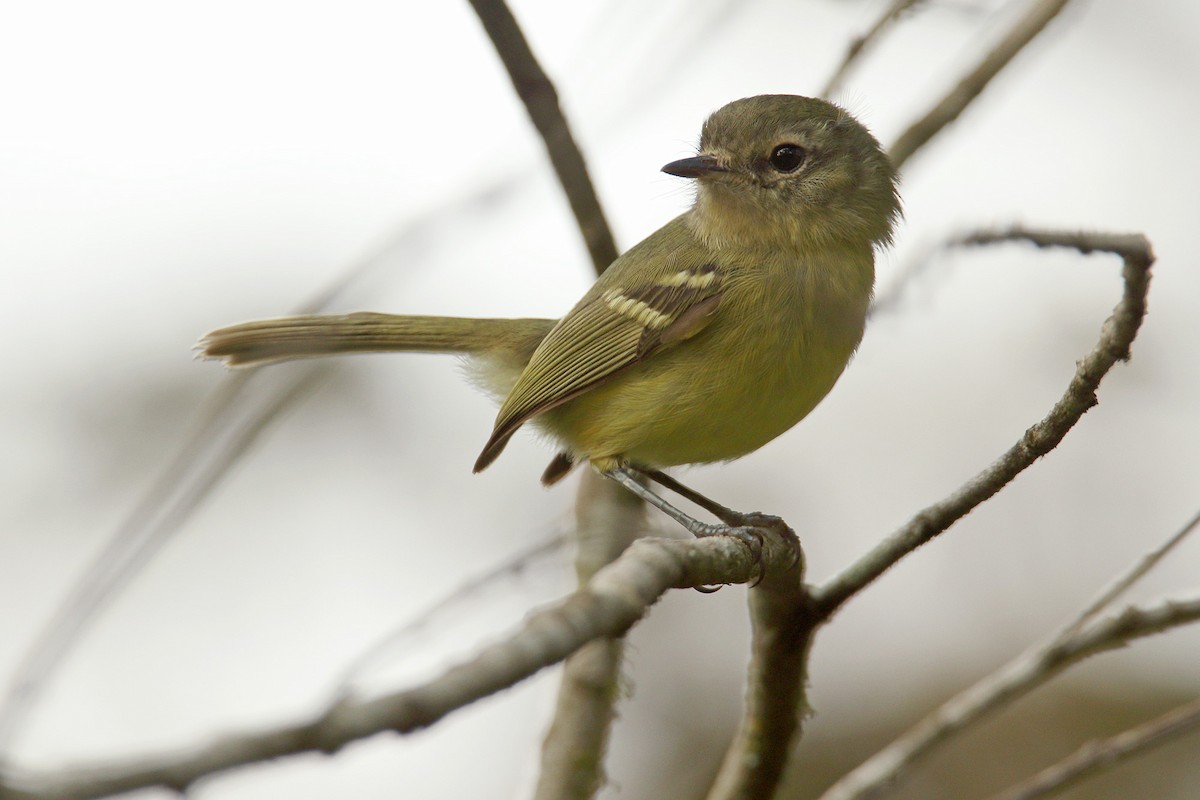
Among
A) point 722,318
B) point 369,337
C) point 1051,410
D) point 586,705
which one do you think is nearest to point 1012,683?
point 1051,410

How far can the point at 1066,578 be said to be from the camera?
18.6 feet

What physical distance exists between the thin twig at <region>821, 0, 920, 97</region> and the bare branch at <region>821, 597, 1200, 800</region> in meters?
2.02

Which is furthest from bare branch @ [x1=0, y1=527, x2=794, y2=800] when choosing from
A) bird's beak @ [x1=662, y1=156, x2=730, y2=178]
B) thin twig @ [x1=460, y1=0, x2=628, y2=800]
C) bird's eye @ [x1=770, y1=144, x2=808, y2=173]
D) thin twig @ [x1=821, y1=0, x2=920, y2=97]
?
thin twig @ [x1=821, y1=0, x2=920, y2=97]

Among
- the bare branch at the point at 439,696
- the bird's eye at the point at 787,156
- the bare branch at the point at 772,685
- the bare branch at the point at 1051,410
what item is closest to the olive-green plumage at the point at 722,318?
the bird's eye at the point at 787,156

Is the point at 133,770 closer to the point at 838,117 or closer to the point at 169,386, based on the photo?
the point at 838,117

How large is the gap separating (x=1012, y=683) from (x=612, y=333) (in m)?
1.57

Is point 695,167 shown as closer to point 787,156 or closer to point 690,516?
point 787,156

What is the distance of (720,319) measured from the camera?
130 inches

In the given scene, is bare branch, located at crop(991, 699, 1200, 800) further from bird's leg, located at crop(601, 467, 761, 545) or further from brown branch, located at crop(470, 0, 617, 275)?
brown branch, located at crop(470, 0, 617, 275)

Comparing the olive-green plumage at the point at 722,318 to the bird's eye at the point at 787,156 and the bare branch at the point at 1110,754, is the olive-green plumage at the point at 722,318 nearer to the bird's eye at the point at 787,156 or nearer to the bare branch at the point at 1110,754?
the bird's eye at the point at 787,156

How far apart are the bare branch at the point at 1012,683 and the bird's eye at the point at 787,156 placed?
1714 mm

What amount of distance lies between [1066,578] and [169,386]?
4.90m

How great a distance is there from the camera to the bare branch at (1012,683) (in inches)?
97.3

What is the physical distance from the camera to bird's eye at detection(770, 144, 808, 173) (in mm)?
3621
